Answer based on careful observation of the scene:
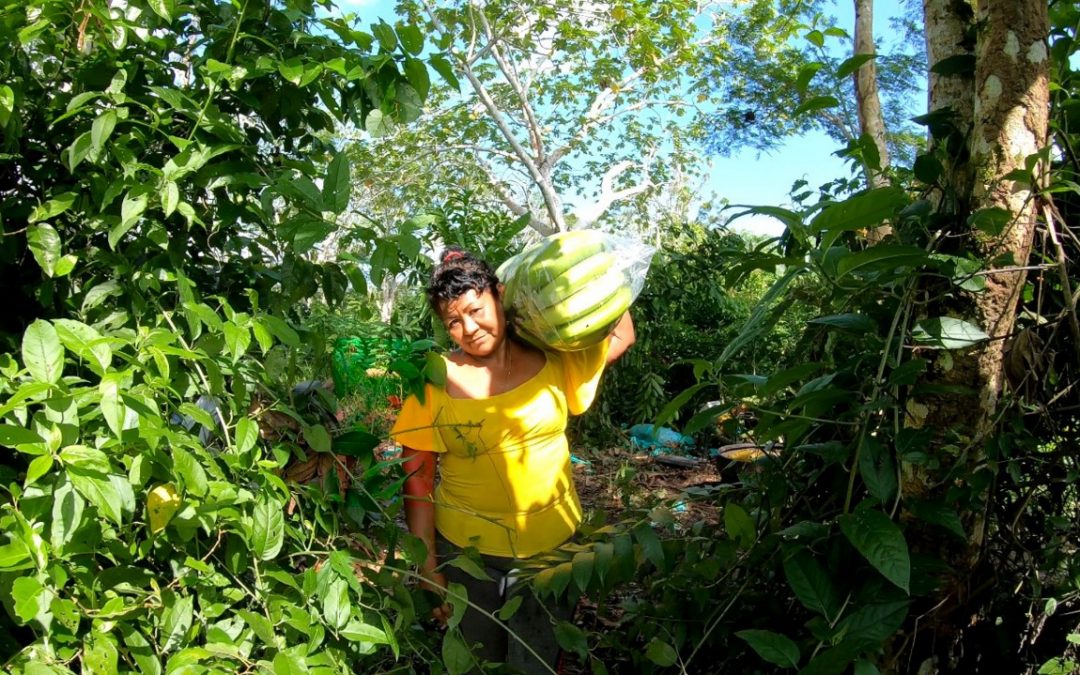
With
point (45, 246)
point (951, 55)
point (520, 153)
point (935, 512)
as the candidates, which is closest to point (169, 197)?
point (45, 246)

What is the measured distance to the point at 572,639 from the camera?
1.77m

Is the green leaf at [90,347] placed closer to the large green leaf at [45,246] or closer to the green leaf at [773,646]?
the large green leaf at [45,246]

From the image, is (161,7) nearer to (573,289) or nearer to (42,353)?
(42,353)

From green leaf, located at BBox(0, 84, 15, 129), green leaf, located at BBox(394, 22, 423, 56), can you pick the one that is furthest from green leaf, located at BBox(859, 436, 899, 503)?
green leaf, located at BBox(0, 84, 15, 129)

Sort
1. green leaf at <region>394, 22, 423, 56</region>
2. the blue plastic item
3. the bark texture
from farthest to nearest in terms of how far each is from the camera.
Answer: the blue plastic item
the bark texture
green leaf at <region>394, 22, 423, 56</region>

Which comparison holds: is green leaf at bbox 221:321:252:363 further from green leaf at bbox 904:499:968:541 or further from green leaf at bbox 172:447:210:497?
green leaf at bbox 904:499:968:541

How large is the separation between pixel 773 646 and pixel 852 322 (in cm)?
57

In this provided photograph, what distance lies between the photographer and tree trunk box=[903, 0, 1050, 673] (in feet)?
4.96

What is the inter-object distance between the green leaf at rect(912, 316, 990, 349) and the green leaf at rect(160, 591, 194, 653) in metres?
1.29

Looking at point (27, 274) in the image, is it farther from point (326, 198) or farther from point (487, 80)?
point (487, 80)

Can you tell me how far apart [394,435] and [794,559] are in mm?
A: 960

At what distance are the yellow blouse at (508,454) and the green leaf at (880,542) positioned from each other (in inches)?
37.3

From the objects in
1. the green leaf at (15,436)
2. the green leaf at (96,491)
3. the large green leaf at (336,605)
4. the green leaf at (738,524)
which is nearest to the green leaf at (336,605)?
the large green leaf at (336,605)

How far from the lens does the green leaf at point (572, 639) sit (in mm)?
1750
